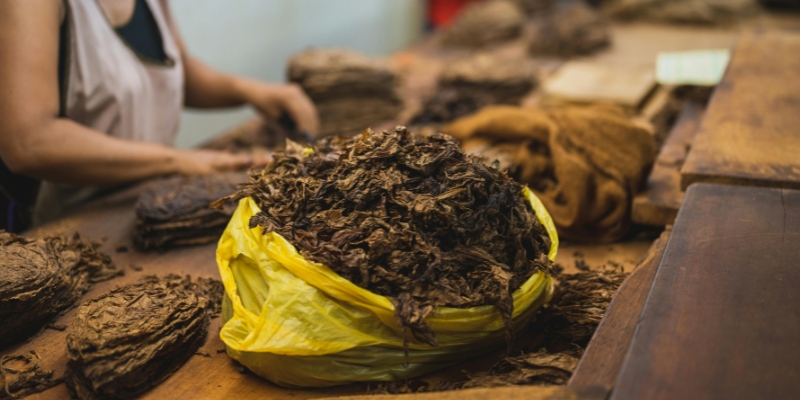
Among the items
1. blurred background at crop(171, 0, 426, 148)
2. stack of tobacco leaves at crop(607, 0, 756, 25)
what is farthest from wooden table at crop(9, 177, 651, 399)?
stack of tobacco leaves at crop(607, 0, 756, 25)

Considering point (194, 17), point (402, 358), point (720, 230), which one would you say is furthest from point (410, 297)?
point (194, 17)

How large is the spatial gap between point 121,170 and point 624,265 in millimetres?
1774

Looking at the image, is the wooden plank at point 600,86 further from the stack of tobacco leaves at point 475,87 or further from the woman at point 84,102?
the woman at point 84,102

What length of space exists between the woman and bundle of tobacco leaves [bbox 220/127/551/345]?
87 centimetres

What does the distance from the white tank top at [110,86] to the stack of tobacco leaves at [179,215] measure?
511 millimetres

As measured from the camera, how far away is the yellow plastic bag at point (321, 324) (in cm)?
136

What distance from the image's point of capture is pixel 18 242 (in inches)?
68.2

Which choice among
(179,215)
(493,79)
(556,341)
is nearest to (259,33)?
(493,79)

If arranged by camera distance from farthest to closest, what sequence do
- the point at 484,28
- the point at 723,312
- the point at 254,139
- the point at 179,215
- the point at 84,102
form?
the point at 484,28
the point at 254,139
the point at 84,102
the point at 179,215
the point at 723,312

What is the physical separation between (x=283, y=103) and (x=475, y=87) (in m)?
1.18

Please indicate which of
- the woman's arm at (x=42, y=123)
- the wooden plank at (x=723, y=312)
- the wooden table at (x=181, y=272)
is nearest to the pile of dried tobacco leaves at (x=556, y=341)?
the wooden table at (x=181, y=272)

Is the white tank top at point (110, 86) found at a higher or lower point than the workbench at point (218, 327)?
higher

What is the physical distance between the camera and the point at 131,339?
1401 millimetres

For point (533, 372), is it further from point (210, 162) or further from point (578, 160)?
point (210, 162)
